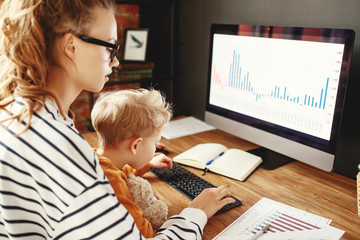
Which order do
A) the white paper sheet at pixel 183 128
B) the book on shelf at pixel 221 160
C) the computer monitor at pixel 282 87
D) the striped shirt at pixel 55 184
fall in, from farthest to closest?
1. the white paper sheet at pixel 183 128
2. the book on shelf at pixel 221 160
3. the computer monitor at pixel 282 87
4. the striped shirt at pixel 55 184

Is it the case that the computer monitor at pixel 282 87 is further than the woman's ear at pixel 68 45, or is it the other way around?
the computer monitor at pixel 282 87

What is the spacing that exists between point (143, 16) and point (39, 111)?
5.49 feet

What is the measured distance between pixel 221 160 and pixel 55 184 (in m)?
0.79

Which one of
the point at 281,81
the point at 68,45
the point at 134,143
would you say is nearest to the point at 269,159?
the point at 281,81

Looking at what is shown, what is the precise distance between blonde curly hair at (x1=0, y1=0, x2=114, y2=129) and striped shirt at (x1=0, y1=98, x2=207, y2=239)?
1.3 inches

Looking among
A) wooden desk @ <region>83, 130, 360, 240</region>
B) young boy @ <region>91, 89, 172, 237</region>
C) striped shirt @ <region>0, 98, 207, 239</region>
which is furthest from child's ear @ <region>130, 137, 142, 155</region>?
striped shirt @ <region>0, 98, 207, 239</region>

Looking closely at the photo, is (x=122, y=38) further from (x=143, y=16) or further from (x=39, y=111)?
(x=39, y=111)

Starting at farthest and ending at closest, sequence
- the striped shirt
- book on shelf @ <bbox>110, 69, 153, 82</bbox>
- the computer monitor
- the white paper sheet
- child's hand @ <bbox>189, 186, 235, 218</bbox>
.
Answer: book on shelf @ <bbox>110, 69, 153, 82</bbox> < the white paper sheet < the computer monitor < child's hand @ <bbox>189, 186, 235, 218</bbox> < the striped shirt

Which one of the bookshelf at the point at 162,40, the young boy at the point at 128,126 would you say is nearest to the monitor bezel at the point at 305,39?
the young boy at the point at 128,126

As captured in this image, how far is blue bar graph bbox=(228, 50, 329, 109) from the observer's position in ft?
3.67

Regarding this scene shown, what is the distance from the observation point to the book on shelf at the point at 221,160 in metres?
1.23

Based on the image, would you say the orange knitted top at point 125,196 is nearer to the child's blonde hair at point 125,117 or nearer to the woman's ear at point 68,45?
Result: the child's blonde hair at point 125,117

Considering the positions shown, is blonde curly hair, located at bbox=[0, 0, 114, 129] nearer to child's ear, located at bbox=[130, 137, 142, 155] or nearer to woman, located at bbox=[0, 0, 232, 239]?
woman, located at bbox=[0, 0, 232, 239]

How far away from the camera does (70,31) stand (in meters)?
0.70
